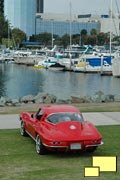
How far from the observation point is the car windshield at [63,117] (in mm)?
12539

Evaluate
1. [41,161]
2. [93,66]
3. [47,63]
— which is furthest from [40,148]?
[47,63]

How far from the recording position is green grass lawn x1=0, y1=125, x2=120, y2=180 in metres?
9.84

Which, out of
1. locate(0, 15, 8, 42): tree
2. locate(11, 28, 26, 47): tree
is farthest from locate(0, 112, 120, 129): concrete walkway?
locate(11, 28, 26, 47): tree

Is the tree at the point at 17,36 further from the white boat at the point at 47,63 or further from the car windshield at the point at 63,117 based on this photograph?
the car windshield at the point at 63,117

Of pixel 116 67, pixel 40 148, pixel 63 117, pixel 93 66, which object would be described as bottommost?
pixel 93 66

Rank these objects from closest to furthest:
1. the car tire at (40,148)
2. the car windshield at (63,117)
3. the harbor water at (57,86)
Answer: the car tire at (40,148), the car windshield at (63,117), the harbor water at (57,86)

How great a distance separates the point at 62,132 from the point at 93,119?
718 cm

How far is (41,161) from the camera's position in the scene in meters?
11.4

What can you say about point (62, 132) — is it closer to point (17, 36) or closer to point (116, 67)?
point (116, 67)

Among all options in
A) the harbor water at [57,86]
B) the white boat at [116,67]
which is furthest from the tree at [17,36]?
the white boat at [116,67]

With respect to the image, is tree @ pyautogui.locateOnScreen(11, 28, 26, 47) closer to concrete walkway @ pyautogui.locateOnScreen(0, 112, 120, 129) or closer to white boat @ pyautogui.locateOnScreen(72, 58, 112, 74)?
white boat @ pyautogui.locateOnScreen(72, 58, 112, 74)

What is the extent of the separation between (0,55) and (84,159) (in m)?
134

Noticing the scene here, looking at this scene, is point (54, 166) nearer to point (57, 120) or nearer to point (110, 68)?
point (57, 120)

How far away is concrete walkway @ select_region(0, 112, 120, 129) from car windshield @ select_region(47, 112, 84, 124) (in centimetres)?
423
